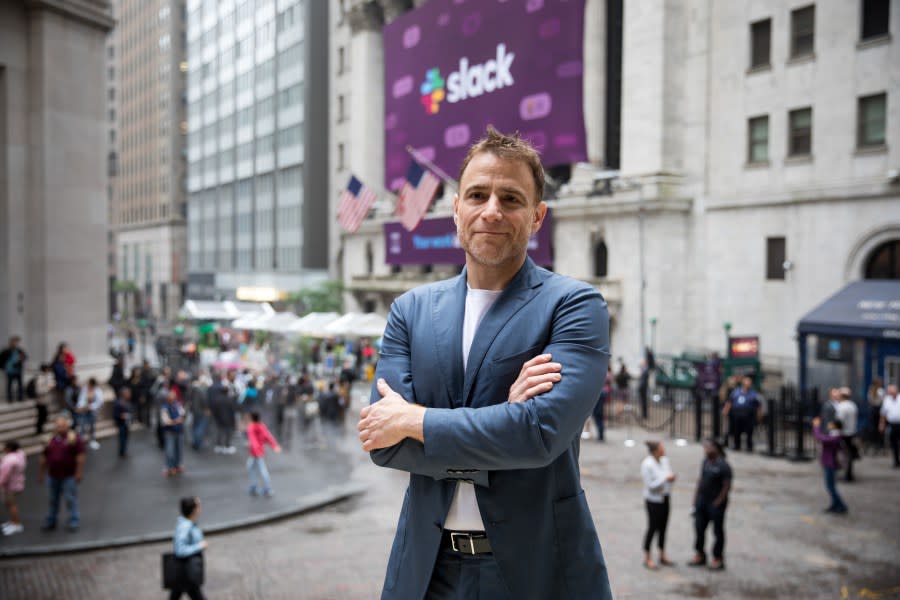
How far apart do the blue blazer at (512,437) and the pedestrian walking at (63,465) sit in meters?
12.0

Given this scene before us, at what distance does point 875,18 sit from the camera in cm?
2586

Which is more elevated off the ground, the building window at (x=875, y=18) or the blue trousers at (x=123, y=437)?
the building window at (x=875, y=18)

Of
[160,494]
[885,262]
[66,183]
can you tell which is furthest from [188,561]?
[885,262]

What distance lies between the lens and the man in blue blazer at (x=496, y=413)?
2348mm

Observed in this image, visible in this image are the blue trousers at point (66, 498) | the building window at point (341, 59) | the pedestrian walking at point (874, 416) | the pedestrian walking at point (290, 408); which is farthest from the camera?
the building window at point (341, 59)

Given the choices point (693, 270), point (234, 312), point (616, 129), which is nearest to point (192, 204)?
point (234, 312)

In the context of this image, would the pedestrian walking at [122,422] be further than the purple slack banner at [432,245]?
No

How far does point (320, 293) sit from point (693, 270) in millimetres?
26309

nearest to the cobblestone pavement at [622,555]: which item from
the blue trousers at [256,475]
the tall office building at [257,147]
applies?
the blue trousers at [256,475]

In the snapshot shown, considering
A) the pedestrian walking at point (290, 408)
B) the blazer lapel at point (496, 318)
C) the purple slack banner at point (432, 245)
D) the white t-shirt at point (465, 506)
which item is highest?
the purple slack banner at point (432, 245)

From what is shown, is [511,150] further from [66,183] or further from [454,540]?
[66,183]

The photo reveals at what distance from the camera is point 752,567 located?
36.7ft

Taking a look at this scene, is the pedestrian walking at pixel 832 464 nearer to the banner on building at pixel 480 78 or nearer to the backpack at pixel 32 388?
the backpack at pixel 32 388

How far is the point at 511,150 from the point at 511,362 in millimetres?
678
